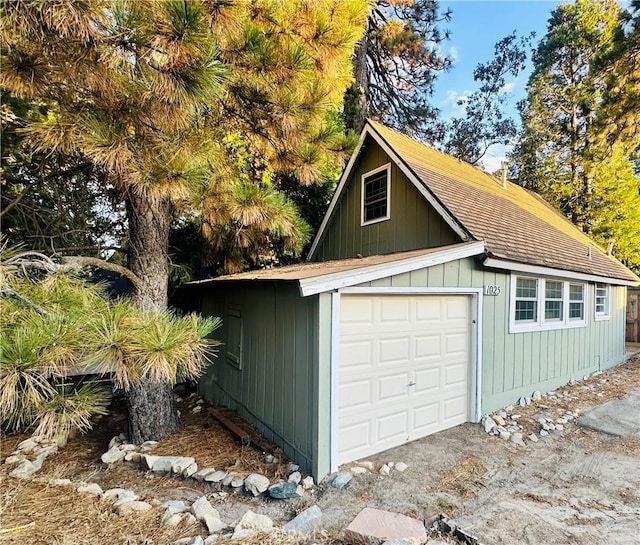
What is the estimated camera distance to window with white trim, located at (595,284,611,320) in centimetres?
979

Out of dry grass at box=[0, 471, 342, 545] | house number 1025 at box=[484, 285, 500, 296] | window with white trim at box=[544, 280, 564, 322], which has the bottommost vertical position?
dry grass at box=[0, 471, 342, 545]

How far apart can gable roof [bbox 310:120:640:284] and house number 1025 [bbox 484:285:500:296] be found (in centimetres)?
40

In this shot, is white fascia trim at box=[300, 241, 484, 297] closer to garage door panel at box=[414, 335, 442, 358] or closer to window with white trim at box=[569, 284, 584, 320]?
garage door panel at box=[414, 335, 442, 358]

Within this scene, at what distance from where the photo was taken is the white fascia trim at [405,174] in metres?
6.41

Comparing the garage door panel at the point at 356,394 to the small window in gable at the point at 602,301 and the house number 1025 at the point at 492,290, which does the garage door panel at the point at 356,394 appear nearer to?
the house number 1025 at the point at 492,290

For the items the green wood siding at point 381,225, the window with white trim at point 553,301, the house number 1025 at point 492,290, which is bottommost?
the window with white trim at point 553,301

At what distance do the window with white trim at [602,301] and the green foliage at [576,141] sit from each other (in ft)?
18.6

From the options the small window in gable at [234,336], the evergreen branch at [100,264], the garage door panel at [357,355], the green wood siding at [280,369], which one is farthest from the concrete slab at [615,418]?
the evergreen branch at [100,264]

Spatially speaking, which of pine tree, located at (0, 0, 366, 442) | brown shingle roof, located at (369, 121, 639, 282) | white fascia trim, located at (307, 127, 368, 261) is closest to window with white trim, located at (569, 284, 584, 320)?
brown shingle roof, located at (369, 121, 639, 282)

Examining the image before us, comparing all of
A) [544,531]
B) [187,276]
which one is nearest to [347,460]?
[544,531]

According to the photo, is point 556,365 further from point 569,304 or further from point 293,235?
point 293,235

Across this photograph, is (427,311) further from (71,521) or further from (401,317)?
(71,521)

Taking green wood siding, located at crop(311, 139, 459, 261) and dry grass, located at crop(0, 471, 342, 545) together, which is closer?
dry grass, located at crop(0, 471, 342, 545)

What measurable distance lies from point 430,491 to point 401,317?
209 centimetres
